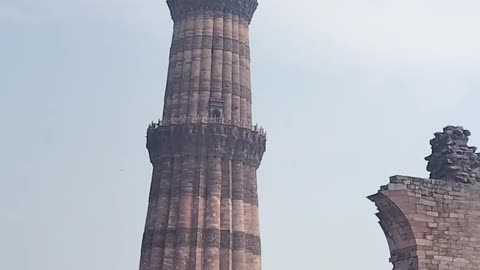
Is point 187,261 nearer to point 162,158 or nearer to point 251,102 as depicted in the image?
point 162,158

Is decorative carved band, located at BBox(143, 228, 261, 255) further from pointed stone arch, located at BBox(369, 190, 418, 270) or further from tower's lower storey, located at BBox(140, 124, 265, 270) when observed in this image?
pointed stone arch, located at BBox(369, 190, 418, 270)

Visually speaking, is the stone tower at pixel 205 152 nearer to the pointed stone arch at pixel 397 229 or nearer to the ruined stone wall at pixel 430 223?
the pointed stone arch at pixel 397 229

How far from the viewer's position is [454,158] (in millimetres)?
13008

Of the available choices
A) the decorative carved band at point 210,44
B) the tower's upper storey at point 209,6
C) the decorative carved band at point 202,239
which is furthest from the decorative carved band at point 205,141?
the tower's upper storey at point 209,6

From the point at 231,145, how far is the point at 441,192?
617 inches

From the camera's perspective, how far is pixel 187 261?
1023 inches

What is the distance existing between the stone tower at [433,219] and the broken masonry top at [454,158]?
0.02 m

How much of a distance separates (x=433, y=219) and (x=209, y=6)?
1983cm

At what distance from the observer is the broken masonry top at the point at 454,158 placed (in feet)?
42.4

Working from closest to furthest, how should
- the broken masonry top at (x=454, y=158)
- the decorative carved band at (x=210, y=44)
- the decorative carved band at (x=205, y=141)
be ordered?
1. the broken masonry top at (x=454, y=158)
2. the decorative carved band at (x=205, y=141)
3. the decorative carved band at (x=210, y=44)

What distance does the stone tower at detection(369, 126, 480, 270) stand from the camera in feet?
39.9

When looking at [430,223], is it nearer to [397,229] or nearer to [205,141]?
[397,229]

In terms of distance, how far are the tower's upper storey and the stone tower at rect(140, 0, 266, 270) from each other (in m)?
0.04

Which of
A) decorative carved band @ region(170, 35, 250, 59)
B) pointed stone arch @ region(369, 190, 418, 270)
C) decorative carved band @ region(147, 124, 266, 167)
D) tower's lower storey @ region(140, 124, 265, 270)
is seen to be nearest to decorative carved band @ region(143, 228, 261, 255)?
tower's lower storey @ region(140, 124, 265, 270)
